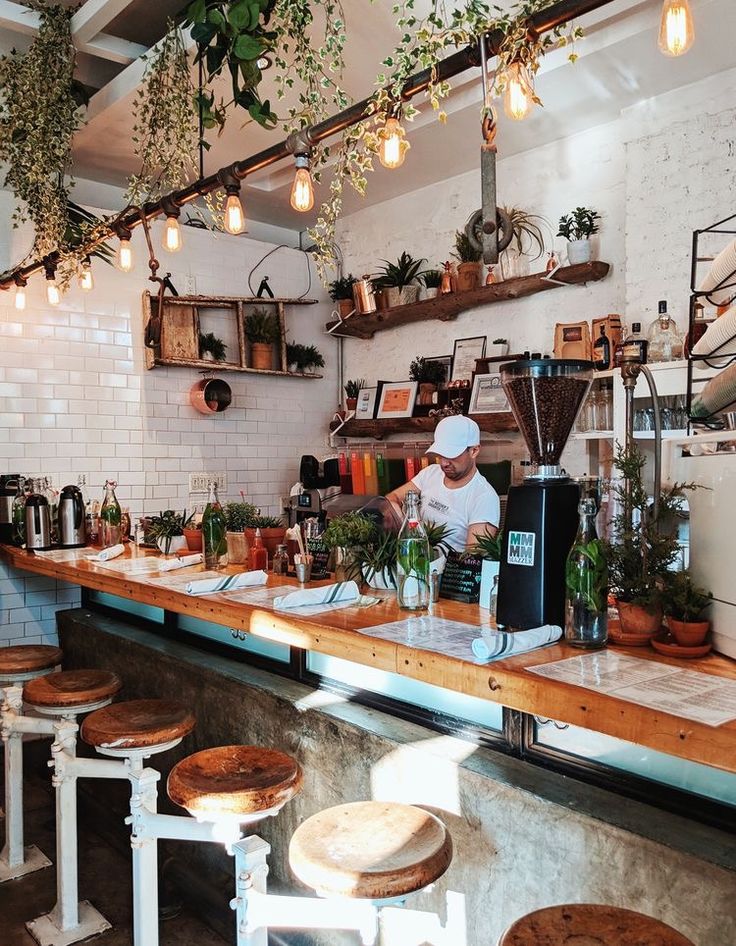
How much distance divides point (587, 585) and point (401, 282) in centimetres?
480

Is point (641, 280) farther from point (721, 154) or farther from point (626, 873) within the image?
point (626, 873)

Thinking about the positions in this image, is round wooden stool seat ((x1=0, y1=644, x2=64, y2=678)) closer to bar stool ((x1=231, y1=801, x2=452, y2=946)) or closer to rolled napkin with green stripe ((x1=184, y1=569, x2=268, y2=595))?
rolled napkin with green stripe ((x1=184, y1=569, x2=268, y2=595))

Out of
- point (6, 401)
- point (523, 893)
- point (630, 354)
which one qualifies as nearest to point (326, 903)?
point (523, 893)

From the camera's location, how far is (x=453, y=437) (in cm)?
364

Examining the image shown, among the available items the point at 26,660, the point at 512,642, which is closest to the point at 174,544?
the point at 26,660

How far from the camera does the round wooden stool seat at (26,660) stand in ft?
10.9

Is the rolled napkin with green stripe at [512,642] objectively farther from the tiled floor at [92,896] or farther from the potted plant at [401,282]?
the potted plant at [401,282]

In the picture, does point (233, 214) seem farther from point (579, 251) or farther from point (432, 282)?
point (432, 282)

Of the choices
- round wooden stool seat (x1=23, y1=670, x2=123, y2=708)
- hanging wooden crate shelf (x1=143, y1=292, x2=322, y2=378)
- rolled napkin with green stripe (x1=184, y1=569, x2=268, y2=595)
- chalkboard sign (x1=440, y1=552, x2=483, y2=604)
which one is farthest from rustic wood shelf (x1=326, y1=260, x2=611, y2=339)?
round wooden stool seat (x1=23, y1=670, x2=123, y2=708)

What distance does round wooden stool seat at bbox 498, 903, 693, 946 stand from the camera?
1312 millimetres

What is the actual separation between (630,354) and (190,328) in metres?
4.46

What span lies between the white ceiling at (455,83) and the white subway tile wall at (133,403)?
85cm

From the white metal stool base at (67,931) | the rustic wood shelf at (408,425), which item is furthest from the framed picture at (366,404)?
the white metal stool base at (67,931)

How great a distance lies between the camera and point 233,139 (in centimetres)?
515
